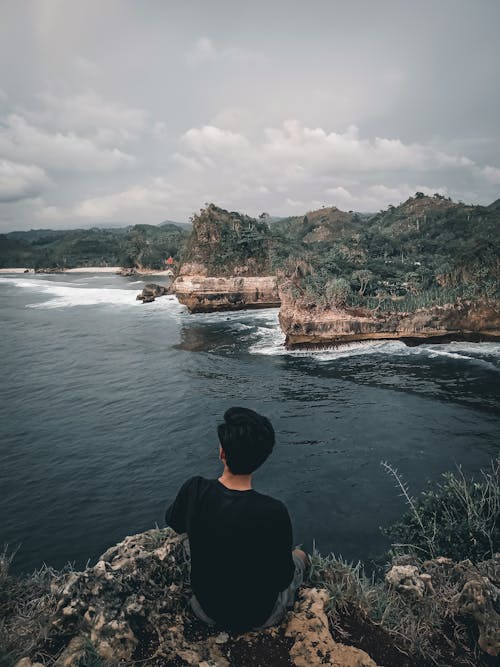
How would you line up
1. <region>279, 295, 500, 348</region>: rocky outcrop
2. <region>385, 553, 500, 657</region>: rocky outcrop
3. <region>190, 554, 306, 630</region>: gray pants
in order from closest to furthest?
<region>190, 554, 306, 630</region>: gray pants < <region>385, 553, 500, 657</region>: rocky outcrop < <region>279, 295, 500, 348</region>: rocky outcrop

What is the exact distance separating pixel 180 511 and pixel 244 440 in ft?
3.55

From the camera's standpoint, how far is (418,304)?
30.0m

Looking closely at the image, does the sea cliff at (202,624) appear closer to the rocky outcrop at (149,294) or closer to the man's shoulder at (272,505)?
the man's shoulder at (272,505)

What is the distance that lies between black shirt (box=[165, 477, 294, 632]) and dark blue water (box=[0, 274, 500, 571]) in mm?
8435

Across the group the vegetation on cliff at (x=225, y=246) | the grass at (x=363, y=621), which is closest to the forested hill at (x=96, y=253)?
the vegetation on cliff at (x=225, y=246)

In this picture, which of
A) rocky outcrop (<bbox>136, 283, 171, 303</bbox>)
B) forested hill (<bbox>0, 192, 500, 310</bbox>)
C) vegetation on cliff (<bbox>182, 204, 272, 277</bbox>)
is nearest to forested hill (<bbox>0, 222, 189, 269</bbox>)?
forested hill (<bbox>0, 192, 500, 310</bbox>)

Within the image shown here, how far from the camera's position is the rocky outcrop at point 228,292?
5384 cm

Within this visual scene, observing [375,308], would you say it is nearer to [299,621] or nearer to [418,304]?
[418,304]

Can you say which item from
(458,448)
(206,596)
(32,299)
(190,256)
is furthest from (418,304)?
(32,299)

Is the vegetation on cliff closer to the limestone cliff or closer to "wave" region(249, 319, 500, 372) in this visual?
the limestone cliff

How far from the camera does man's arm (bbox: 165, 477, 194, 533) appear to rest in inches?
136

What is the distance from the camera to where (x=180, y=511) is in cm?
352

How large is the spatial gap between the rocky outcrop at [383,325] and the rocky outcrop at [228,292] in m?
22.4

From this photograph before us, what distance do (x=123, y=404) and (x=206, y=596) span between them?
19.3 metres
